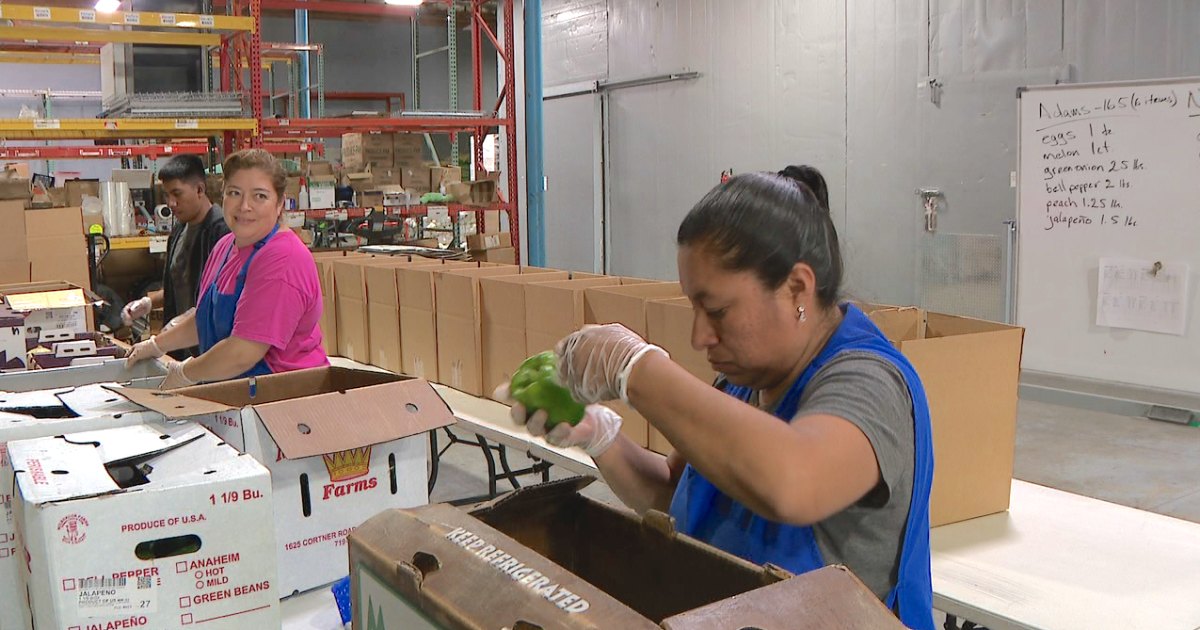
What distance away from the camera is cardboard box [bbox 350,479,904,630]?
797mm

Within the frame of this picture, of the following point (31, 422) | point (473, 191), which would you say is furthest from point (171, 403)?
point (473, 191)

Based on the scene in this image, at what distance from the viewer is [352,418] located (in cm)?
169

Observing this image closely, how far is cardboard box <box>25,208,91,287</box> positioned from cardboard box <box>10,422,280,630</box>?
12.5ft

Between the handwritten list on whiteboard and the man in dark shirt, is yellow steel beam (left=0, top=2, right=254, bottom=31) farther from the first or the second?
the handwritten list on whiteboard

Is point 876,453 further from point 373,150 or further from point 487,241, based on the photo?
point 373,150

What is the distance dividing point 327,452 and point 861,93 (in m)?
6.39

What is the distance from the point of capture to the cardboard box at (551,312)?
293 centimetres

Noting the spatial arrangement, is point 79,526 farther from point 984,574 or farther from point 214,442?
point 984,574

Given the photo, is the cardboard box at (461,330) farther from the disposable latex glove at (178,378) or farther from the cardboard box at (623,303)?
the disposable latex glove at (178,378)

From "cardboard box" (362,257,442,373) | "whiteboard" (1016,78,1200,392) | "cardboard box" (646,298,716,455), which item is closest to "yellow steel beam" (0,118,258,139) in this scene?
"cardboard box" (362,257,442,373)

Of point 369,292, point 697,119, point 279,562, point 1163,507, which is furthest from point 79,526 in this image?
point 697,119

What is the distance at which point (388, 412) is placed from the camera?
1.74 m

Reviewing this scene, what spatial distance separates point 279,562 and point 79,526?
51 centimetres

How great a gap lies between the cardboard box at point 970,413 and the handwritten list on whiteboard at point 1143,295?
339 cm
